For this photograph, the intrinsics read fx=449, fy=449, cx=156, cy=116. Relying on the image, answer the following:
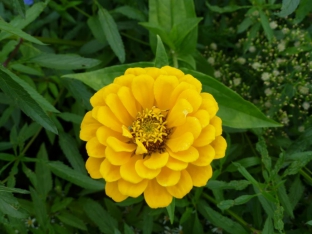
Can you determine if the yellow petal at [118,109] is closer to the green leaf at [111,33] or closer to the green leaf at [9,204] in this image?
the green leaf at [9,204]

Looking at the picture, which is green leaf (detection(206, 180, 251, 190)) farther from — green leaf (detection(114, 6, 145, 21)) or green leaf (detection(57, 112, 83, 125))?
green leaf (detection(114, 6, 145, 21))

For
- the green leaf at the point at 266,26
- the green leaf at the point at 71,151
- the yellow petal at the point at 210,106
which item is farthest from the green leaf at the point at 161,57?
the green leaf at the point at 71,151

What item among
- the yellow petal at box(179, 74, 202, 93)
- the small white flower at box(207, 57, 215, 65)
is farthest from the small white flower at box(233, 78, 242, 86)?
the yellow petal at box(179, 74, 202, 93)

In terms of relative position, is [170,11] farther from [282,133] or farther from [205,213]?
[205,213]

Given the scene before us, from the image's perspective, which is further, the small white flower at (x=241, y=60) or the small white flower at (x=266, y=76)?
the small white flower at (x=241, y=60)

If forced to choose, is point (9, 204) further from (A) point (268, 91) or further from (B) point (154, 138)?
(A) point (268, 91)

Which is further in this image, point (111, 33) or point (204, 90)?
point (111, 33)

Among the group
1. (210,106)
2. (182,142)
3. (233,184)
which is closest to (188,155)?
(182,142)
